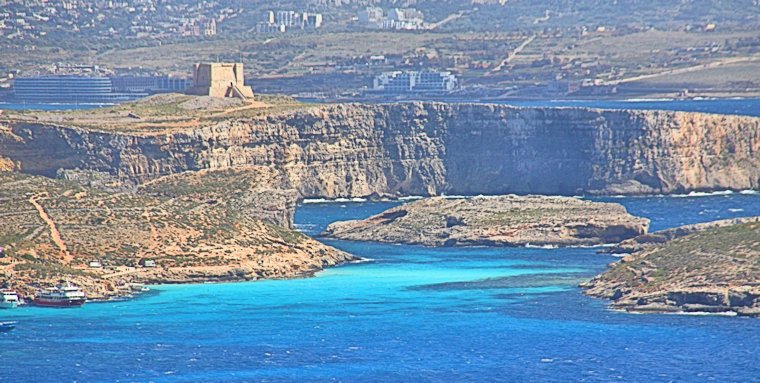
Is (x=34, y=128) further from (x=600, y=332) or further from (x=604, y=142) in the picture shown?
(x=600, y=332)

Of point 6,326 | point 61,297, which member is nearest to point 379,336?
point 61,297

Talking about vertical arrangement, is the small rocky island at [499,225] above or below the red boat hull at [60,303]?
below

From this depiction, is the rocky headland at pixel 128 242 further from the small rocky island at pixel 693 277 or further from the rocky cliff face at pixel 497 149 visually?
the rocky cliff face at pixel 497 149

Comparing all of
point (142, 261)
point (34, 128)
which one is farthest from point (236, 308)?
point (34, 128)

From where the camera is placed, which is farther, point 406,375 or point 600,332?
point 600,332

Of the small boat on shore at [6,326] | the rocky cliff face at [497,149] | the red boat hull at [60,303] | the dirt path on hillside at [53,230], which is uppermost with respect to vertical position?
the dirt path on hillside at [53,230]

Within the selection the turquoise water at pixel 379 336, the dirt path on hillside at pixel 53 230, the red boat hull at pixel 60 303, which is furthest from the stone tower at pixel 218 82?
the red boat hull at pixel 60 303
